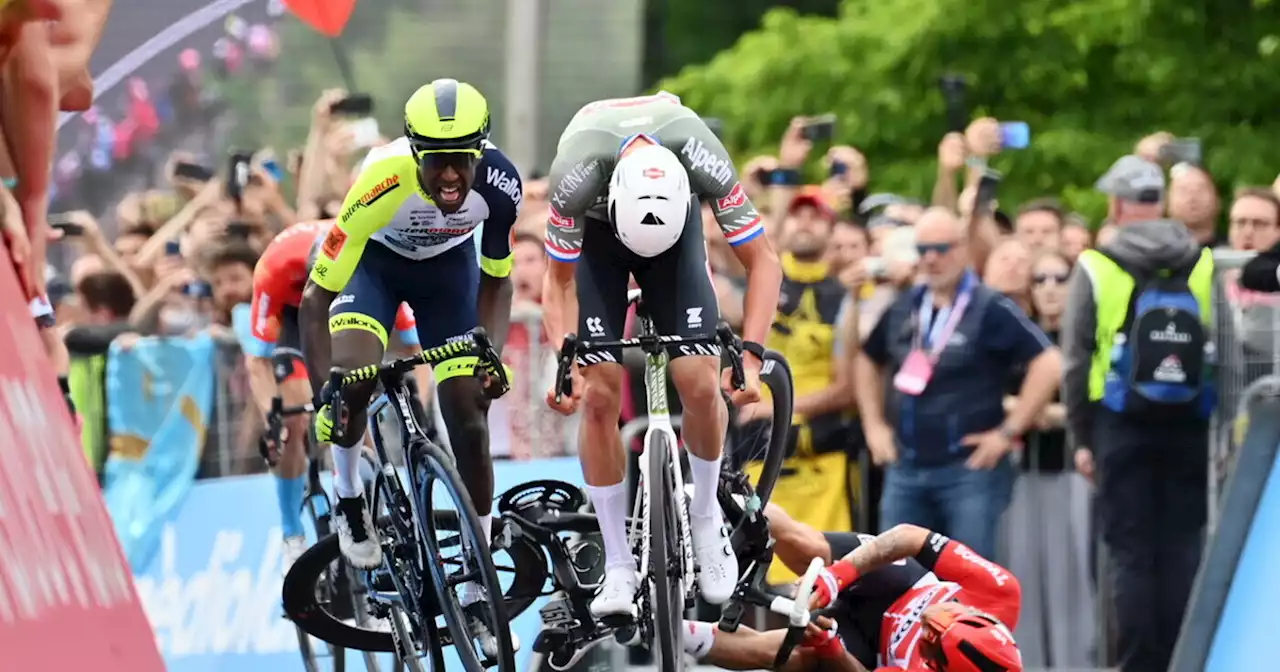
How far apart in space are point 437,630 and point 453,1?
7450mm

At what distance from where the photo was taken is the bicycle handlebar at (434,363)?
26.7 ft

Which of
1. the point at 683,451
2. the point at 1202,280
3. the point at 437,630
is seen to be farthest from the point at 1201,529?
the point at 437,630

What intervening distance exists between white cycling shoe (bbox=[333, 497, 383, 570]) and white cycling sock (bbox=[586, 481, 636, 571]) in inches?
33.3

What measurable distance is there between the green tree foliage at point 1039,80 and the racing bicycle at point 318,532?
11.6 metres

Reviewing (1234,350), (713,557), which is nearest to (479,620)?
(713,557)

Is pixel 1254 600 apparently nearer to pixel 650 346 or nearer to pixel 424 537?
pixel 650 346

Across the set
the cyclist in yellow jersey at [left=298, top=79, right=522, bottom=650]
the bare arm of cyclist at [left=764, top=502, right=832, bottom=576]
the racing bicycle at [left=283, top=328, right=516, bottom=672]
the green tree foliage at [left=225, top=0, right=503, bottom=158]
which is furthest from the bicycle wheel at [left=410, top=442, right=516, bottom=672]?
the green tree foliage at [left=225, top=0, right=503, bottom=158]

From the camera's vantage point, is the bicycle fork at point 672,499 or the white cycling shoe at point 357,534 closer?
the bicycle fork at point 672,499

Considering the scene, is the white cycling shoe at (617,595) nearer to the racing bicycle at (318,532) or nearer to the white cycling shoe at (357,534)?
the white cycling shoe at (357,534)

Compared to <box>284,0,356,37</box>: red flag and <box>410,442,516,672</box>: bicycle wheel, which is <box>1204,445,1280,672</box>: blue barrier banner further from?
<box>284,0,356,37</box>: red flag

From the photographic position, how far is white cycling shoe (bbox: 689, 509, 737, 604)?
856 cm

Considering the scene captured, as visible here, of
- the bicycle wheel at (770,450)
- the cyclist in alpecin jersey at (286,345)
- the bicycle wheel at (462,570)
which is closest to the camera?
the bicycle wheel at (462,570)

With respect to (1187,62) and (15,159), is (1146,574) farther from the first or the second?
(1187,62)

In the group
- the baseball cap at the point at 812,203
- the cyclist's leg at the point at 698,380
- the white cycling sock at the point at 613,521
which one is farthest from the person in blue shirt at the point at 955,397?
the white cycling sock at the point at 613,521
